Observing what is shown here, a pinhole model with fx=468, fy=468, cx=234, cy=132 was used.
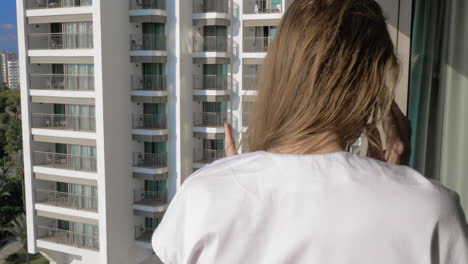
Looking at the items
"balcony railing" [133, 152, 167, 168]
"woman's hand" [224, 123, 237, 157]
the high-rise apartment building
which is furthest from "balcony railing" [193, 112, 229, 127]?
"woman's hand" [224, 123, 237, 157]

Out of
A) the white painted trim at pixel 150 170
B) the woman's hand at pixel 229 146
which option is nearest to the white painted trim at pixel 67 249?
the white painted trim at pixel 150 170

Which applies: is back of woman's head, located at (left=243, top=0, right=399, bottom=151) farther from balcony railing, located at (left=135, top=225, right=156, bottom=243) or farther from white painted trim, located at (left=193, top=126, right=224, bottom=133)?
balcony railing, located at (left=135, top=225, right=156, bottom=243)

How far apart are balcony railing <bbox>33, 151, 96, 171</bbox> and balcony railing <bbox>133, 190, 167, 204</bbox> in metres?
0.83

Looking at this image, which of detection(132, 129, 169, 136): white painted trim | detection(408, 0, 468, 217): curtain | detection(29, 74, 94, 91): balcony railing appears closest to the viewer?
detection(408, 0, 468, 217): curtain

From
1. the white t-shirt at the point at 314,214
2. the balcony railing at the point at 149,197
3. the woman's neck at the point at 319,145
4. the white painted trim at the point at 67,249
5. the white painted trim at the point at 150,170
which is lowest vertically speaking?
the white painted trim at the point at 67,249

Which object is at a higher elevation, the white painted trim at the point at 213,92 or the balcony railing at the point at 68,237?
the white painted trim at the point at 213,92

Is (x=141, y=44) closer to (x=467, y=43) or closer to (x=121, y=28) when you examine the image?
(x=121, y=28)

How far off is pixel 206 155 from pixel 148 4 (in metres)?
2.37

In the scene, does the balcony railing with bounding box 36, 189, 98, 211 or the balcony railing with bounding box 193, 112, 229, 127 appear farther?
the balcony railing with bounding box 193, 112, 229, 127

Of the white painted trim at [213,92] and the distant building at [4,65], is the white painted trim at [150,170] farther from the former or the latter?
the distant building at [4,65]

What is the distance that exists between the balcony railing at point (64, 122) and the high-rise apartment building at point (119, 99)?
0.01 metres

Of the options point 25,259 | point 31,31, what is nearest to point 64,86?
point 31,31

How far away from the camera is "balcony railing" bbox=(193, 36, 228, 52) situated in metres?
6.53

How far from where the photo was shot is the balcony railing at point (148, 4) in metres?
6.29
